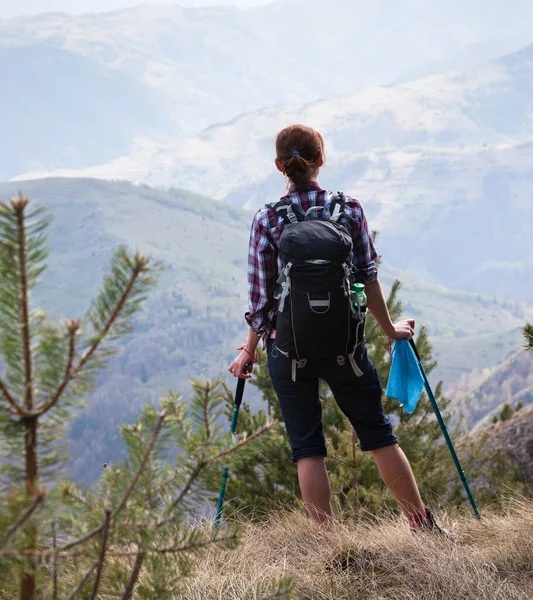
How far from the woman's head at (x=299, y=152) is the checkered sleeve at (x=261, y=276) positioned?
20cm

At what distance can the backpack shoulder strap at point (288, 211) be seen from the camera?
9.25 feet

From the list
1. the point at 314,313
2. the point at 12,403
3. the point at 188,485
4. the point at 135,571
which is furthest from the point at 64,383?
the point at 314,313

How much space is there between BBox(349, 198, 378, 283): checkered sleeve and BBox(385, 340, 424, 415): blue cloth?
52cm

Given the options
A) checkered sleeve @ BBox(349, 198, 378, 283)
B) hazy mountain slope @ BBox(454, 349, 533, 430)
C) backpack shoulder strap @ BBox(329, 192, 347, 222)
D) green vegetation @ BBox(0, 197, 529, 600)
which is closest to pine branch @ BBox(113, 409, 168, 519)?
green vegetation @ BBox(0, 197, 529, 600)

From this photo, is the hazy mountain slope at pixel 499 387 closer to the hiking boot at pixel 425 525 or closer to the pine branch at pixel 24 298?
the hiking boot at pixel 425 525

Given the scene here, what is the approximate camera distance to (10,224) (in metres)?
1.17

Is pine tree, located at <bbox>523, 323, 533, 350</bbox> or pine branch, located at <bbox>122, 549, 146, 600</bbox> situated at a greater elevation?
pine tree, located at <bbox>523, 323, 533, 350</bbox>

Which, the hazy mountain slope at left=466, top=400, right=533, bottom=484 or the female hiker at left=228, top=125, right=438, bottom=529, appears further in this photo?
the hazy mountain slope at left=466, top=400, right=533, bottom=484

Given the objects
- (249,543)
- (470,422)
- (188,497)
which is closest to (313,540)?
(249,543)

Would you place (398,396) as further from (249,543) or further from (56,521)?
(56,521)

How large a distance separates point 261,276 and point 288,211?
281 millimetres

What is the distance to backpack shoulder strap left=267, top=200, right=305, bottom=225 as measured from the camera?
282 cm

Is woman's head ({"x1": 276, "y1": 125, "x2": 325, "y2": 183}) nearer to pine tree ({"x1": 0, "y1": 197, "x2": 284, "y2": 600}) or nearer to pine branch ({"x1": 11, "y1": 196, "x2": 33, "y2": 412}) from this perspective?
pine tree ({"x1": 0, "y1": 197, "x2": 284, "y2": 600})

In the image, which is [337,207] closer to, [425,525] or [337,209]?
[337,209]
